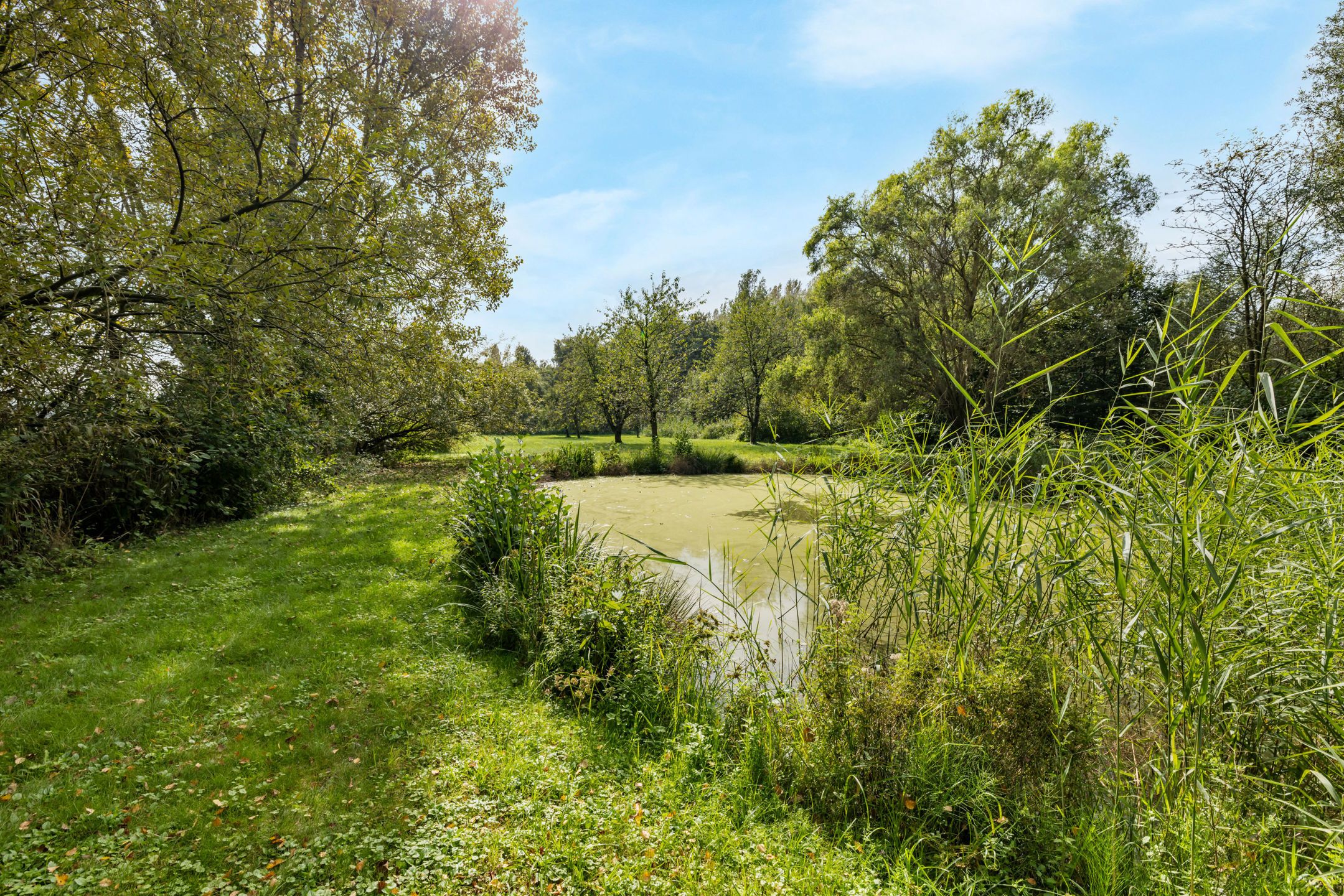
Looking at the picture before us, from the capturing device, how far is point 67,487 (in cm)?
599

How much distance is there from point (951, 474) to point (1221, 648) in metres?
1.27

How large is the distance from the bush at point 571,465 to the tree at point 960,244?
9.64 metres

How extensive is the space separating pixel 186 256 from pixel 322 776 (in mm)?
4108

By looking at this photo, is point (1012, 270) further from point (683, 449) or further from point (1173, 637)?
point (1173, 637)

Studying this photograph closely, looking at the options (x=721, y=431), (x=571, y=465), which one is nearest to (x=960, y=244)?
(x=571, y=465)

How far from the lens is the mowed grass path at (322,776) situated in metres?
2.19

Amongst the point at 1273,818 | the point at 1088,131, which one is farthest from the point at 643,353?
the point at 1273,818

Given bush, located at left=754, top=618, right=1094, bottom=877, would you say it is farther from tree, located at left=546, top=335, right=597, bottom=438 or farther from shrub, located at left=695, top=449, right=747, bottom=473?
tree, located at left=546, top=335, right=597, bottom=438

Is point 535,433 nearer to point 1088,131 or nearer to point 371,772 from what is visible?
point 1088,131

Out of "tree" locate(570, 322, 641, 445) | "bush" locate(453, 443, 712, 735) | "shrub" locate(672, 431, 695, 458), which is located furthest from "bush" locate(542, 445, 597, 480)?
"bush" locate(453, 443, 712, 735)

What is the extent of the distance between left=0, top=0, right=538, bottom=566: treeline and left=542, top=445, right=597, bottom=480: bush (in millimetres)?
6617

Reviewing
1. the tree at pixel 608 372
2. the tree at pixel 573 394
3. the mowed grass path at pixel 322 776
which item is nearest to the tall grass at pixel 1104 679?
the mowed grass path at pixel 322 776

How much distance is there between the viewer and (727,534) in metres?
8.91

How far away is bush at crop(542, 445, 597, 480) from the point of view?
1546 centimetres
